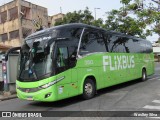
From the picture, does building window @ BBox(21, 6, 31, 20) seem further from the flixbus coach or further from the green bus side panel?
the flixbus coach

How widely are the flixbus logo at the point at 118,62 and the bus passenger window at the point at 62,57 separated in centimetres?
301

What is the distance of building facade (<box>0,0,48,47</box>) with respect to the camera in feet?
111

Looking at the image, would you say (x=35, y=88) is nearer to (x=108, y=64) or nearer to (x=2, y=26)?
(x=108, y=64)

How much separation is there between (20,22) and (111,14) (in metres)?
12.2

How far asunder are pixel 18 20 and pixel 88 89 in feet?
82.8

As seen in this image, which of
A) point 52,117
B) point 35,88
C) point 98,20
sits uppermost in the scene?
point 98,20

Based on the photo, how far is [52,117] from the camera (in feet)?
25.8

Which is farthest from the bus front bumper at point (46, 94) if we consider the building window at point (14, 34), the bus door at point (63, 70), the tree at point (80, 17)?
the building window at point (14, 34)

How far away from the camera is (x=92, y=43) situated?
11.4 m

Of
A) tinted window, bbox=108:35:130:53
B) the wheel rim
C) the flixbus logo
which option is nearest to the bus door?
the wheel rim

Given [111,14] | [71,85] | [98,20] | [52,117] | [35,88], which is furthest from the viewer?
[98,20]

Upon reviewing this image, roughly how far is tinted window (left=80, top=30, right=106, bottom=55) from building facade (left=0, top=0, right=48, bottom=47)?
2225 cm

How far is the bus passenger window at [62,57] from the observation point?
9.40m

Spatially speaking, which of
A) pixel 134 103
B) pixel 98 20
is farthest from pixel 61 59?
pixel 98 20
